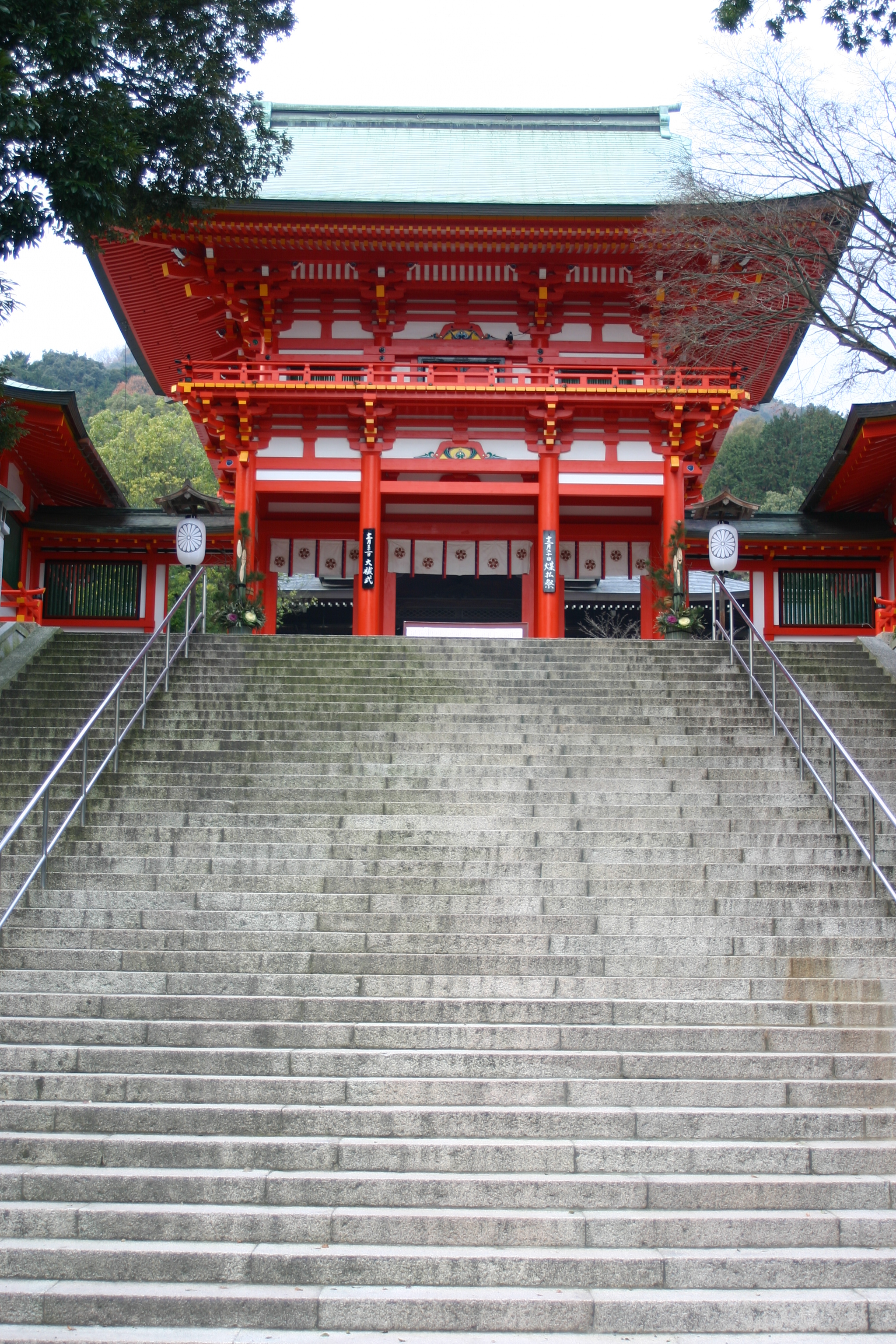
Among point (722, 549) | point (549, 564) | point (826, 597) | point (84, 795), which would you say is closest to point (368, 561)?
point (549, 564)

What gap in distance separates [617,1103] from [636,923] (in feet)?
5.00

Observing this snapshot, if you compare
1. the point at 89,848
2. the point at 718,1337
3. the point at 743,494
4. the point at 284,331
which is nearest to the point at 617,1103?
the point at 718,1337

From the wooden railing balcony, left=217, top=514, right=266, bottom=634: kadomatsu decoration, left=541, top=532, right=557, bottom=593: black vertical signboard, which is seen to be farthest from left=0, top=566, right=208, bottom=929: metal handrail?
left=541, top=532, right=557, bottom=593: black vertical signboard

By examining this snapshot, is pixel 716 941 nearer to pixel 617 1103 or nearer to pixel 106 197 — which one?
pixel 617 1103

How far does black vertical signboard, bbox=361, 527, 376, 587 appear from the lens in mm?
14953

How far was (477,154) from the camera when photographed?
19.0m

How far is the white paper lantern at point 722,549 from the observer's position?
44.9 feet

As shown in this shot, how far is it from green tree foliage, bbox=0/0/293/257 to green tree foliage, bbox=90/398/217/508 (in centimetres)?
2101

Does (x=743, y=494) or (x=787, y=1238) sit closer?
(x=787, y=1238)

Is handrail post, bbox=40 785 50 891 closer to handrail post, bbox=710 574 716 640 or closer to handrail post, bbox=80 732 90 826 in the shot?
handrail post, bbox=80 732 90 826

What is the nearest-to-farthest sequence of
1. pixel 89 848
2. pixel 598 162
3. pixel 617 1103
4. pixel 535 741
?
pixel 617 1103, pixel 89 848, pixel 535 741, pixel 598 162

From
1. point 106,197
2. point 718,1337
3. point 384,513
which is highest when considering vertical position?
point 106,197

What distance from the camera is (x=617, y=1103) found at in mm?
5246

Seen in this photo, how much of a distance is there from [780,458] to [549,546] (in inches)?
1153
